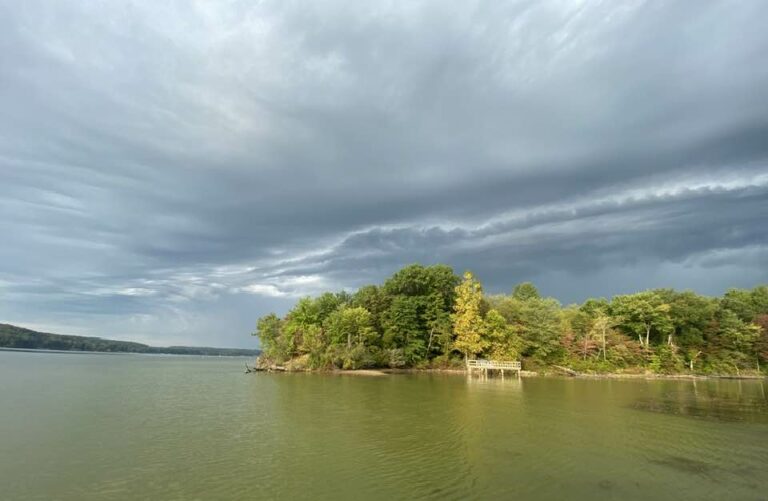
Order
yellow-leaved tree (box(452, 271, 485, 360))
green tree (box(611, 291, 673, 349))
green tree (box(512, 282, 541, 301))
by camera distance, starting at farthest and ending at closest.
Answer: green tree (box(512, 282, 541, 301)), green tree (box(611, 291, 673, 349)), yellow-leaved tree (box(452, 271, 485, 360))

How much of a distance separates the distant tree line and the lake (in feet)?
126

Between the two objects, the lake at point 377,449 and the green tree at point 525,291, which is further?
the green tree at point 525,291

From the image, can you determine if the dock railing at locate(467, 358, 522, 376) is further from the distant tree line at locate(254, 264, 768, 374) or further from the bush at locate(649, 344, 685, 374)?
the bush at locate(649, 344, 685, 374)

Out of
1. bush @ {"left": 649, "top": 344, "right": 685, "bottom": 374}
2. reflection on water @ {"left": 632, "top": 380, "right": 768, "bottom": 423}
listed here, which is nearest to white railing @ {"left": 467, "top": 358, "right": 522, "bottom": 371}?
reflection on water @ {"left": 632, "top": 380, "right": 768, "bottom": 423}

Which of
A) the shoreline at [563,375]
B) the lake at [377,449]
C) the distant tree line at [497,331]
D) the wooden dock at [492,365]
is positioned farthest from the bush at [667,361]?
the lake at [377,449]

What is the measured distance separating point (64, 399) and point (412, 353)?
175ft

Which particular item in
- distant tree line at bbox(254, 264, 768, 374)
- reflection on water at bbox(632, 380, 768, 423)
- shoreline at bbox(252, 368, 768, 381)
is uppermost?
distant tree line at bbox(254, 264, 768, 374)

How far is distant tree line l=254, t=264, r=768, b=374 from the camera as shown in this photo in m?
77.2

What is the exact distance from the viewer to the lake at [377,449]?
1530 centimetres

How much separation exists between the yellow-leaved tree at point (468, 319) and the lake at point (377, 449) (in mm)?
37001

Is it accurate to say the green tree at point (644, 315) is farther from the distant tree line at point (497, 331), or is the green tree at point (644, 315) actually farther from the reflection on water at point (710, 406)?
the reflection on water at point (710, 406)

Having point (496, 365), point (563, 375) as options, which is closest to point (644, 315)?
point (563, 375)

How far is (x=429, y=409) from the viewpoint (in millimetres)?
33312

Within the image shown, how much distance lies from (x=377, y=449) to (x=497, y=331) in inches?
2362
